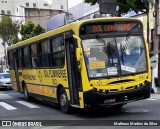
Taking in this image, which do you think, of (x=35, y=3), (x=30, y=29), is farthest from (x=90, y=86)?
(x=35, y=3)

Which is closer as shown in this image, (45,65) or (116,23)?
(116,23)

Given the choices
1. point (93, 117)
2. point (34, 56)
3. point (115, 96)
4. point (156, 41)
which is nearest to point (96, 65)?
point (115, 96)

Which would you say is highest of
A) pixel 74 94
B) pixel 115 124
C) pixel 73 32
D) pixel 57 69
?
pixel 73 32

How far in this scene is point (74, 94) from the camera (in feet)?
35.6

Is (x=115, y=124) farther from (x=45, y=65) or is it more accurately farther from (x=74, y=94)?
(x=45, y=65)

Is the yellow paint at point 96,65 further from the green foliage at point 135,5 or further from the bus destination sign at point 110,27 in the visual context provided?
the green foliage at point 135,5

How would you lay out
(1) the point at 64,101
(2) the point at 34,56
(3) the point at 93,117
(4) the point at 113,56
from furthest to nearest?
1. (2) the point at 34,56
2. (1) the point at 64,101
3. (3) the point at 93,117
4. (4) the point at 113,56

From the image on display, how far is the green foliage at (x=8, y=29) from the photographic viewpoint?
158 feet

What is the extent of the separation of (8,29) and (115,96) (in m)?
40.7

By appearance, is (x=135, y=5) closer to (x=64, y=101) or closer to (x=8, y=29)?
(x=64, y=101)

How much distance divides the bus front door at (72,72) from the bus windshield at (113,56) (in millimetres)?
604

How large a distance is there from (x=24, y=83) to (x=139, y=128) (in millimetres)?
10022

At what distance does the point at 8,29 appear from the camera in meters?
48.8

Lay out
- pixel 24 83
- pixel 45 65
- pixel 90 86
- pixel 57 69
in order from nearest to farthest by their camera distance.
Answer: pixel 90 86 → pixel 57 69 → pixel 45 65 → pixel 24 83
